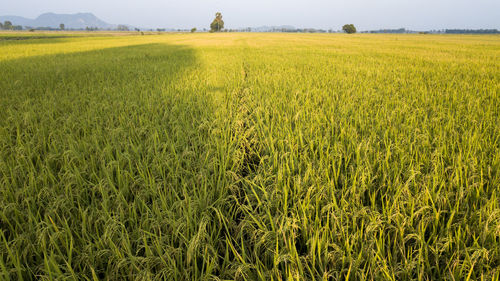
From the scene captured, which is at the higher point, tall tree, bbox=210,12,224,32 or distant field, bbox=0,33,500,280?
tall tree, bbox=210,12,224,32

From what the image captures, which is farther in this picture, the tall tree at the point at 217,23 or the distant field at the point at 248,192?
the tall tree at the point at 217,23

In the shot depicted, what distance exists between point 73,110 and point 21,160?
1382 millimetres

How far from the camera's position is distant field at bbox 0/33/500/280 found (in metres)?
1.12

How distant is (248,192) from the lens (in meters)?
1.80

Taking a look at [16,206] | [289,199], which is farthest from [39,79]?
[289,199]

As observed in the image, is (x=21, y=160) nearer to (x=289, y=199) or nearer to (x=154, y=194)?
(x=154, y=194)

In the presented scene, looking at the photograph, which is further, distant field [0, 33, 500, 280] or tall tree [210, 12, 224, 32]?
tall tree [210, 12, 224, 32]

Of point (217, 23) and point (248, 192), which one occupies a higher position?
point (217, 23)

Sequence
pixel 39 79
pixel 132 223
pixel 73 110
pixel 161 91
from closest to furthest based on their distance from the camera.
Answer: pixel 132 223, pixel 73 110, pixel 161 91, pixel 39 79

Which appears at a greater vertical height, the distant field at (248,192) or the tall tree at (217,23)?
the tall tree at (217,23)

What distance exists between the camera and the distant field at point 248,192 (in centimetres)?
112

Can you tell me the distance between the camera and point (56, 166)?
2.05m

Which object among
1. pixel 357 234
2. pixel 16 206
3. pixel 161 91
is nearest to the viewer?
pixel 357 234

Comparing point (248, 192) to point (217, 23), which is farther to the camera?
point (217, 23)
